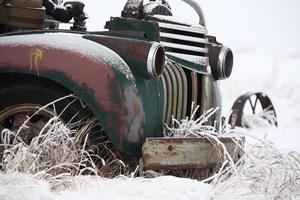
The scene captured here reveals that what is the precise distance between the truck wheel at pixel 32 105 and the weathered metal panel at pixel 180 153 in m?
0.50

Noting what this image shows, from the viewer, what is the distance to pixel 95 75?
11.6 feet

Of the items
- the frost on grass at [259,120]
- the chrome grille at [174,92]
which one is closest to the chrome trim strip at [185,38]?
the chrome grille at [174,92]

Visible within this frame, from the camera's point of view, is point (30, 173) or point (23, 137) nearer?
point (30, 173)

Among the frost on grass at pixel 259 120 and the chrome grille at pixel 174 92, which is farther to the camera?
the frost on grass at pixel 259 120

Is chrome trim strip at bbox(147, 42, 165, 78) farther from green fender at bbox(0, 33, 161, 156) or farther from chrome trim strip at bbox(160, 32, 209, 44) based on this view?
chrome trim strip at bbox(160, 32, 209, 44)

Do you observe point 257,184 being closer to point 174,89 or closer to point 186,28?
point 174,89

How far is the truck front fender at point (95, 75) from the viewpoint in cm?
350

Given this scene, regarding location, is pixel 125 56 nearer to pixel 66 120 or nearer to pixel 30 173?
pixel 66 120

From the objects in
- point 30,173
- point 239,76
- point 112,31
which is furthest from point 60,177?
point 239,76

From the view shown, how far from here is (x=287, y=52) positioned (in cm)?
3188

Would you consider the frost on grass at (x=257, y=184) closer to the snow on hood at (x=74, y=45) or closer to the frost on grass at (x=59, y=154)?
the frost on grass at (x=59, y=154)

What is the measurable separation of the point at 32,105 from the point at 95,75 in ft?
1.56

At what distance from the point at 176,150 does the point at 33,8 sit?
1801 mm

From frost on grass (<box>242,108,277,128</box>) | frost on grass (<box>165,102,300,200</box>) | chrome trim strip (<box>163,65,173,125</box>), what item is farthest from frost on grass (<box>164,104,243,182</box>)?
frost on grass (<box>242,108,277,128</box>)
